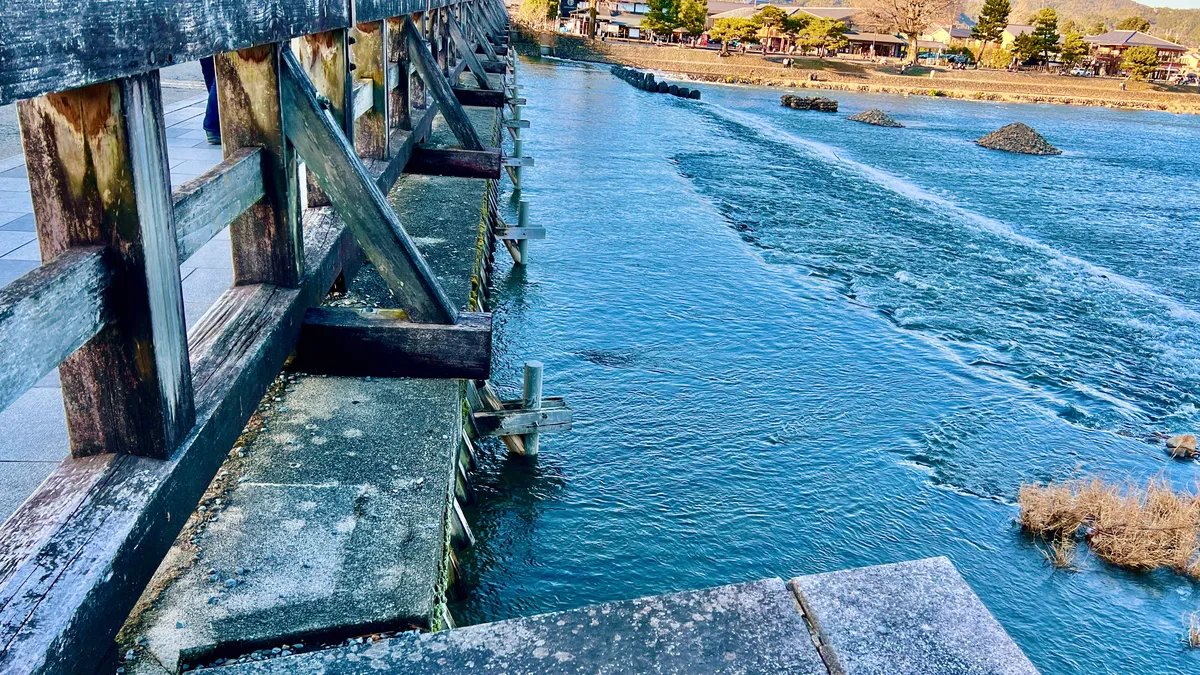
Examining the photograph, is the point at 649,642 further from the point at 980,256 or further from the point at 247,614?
the point at 980,256

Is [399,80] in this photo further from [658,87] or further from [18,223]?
[658,87]

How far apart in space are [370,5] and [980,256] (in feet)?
46.6

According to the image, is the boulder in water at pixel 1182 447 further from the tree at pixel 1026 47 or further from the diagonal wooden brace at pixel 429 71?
the tree at pixel 1026 47

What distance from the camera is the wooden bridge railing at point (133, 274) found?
2.12m

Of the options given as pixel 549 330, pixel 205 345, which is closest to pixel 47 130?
pixel 205 345

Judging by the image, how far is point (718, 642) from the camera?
2260mm

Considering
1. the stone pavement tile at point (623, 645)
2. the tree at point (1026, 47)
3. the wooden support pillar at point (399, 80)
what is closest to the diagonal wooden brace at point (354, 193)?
the stone pavement tile at point (623, 645)

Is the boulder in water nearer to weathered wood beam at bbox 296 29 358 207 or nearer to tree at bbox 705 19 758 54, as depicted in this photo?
weathered wood beam at bbox 296 29 358 207

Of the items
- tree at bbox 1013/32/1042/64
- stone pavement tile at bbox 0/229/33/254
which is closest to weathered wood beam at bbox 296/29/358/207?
stone pavement tile at bbox 0/229/33/254

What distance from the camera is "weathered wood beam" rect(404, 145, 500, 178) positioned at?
364 inches

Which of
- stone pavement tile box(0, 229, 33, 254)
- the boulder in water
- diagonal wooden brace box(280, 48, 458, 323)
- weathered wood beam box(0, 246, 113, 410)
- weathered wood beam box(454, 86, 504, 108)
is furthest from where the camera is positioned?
weathered wood beam box(454, 86, 504, 108)

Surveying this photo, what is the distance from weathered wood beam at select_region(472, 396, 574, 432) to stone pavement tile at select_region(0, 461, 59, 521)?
3959 millimetres

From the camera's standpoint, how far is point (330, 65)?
5469 millimetres

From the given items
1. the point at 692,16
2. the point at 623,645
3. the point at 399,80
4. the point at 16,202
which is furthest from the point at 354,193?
the point at 692,16
